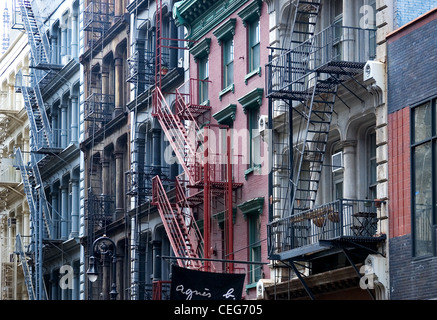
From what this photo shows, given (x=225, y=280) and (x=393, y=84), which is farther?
(x=225, y=280)

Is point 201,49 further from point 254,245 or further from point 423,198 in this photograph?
point 423,198

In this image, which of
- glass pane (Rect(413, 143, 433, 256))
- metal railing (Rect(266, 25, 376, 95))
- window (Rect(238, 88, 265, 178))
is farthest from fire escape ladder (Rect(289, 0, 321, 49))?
glass pane (Rect(413, 143, 433, 256))

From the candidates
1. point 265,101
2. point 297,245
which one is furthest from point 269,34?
point 297,245

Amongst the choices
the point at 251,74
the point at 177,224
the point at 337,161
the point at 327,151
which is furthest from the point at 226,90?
the point at 337,161

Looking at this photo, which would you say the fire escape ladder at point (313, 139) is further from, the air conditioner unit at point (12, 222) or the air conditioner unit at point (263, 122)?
the air conditioner unit at point (12, 222)

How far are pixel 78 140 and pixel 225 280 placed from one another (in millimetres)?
25459

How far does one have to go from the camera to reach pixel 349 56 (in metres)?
27.4

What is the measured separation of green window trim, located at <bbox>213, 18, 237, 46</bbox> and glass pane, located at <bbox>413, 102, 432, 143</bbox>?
11970 mm

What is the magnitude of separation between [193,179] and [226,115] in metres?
2.32

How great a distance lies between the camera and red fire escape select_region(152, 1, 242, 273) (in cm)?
3438

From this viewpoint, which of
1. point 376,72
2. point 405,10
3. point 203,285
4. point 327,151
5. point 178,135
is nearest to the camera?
point 376,72

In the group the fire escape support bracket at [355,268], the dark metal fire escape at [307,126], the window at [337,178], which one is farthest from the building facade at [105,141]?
the fire escape support bracket at [355,268]

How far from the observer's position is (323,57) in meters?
28.2

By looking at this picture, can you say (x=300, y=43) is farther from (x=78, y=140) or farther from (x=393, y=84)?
(x=78, y=140)
